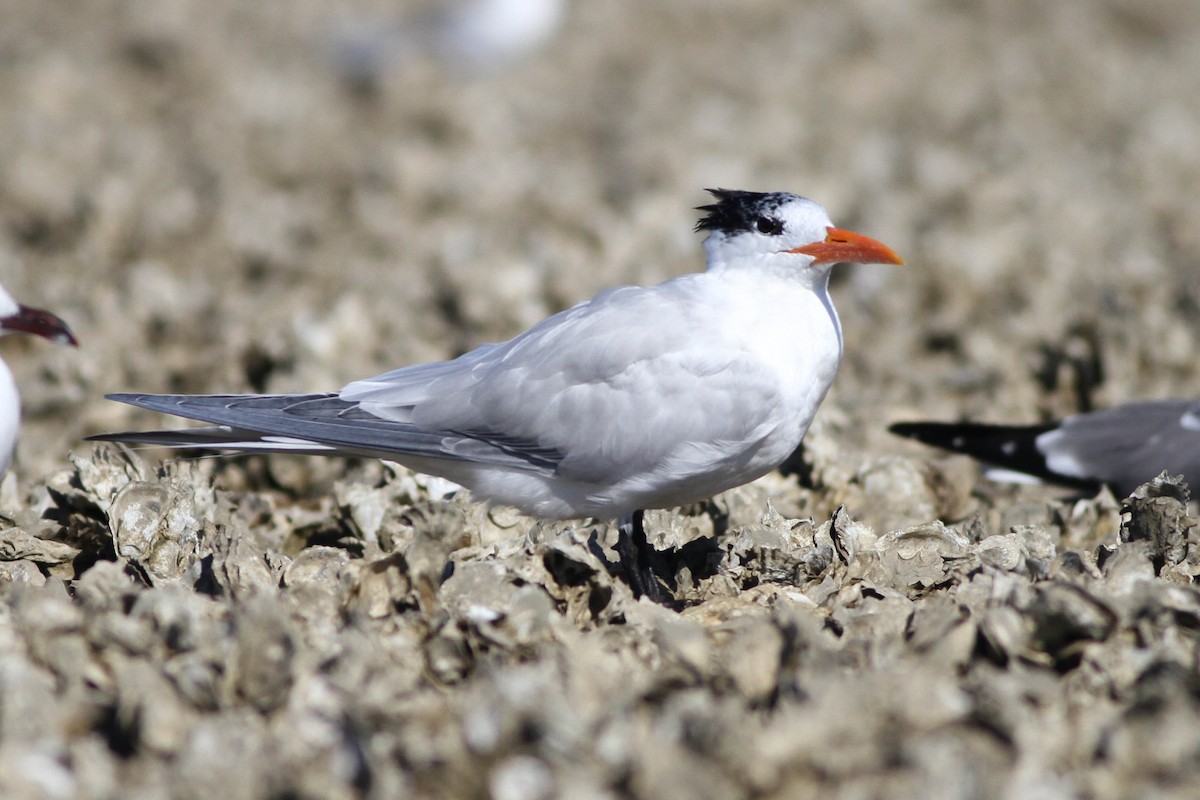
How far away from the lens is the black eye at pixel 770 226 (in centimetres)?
372

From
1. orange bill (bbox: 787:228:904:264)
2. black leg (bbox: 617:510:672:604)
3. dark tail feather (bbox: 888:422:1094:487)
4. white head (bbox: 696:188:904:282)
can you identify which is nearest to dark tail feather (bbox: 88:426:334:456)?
black leg (bbox: 617:510:672:604)

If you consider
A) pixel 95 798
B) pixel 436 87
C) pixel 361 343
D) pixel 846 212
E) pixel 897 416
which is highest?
pixel 436 87

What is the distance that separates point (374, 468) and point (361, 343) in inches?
62.1

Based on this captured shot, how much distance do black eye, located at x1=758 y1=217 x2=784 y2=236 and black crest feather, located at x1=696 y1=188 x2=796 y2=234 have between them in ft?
0.06

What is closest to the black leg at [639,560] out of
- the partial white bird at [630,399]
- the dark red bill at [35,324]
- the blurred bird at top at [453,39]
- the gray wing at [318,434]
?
the partial white bird at [630,399]

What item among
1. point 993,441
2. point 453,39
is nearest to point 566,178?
point 453,39

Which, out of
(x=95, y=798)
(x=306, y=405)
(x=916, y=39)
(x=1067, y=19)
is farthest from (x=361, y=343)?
(x=1067, y=19)

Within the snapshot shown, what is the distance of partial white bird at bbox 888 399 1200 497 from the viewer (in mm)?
4688

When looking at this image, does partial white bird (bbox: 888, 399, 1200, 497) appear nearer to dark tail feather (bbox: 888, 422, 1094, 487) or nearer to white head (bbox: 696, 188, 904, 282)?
dark tail feather (bbox: 888, 422, 1094, 487)

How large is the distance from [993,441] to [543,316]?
2341 millimetres

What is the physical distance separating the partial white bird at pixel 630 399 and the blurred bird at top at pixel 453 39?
803 centimetres

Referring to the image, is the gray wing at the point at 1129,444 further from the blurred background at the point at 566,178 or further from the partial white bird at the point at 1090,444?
the blurred background at the point at 566,178

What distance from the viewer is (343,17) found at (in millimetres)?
12742

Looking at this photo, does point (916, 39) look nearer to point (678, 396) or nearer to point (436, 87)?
point (436, 87)
